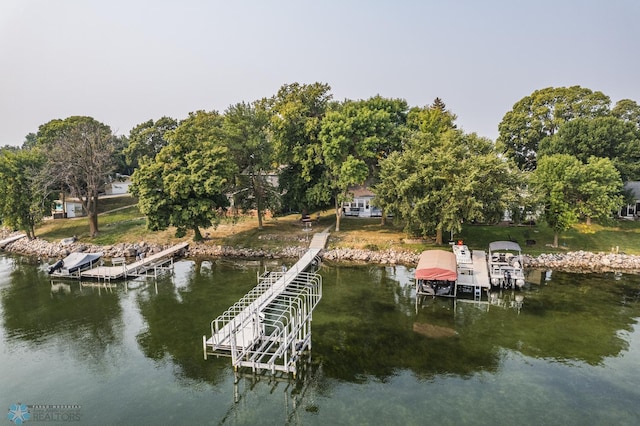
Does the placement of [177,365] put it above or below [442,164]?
below

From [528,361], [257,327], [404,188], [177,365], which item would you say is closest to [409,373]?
[528,361]

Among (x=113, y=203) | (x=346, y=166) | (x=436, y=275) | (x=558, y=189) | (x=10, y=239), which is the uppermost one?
(x=346, y=166)

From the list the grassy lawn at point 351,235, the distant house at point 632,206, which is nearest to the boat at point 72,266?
the grassy lawn at point 351,235

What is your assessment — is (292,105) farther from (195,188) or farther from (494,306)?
(494,306)

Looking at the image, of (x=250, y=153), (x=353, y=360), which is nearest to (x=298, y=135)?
(x=250, y=153)

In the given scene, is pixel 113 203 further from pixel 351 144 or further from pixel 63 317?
pixel 351 144

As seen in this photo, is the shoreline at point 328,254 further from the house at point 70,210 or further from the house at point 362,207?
the house at point 362,207

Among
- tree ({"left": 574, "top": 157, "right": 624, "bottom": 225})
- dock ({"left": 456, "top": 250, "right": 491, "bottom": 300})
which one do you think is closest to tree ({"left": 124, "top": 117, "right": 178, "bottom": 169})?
dock ({"left": 456, "top": 250, "right": 491, "bottom": 300})
